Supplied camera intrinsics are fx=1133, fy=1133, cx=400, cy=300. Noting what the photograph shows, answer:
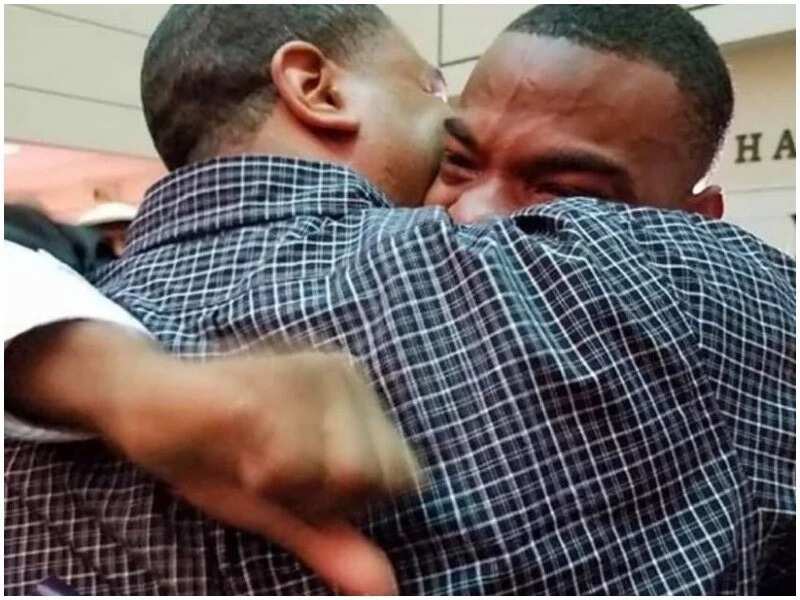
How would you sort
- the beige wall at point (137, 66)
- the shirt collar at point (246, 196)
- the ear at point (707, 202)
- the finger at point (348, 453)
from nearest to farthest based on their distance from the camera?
1. the finger at point (348, 453)
2. the shirt collar at point (246, 196)
3. the ear at point (707, 202)
4. the beige wall at point (137, 66)

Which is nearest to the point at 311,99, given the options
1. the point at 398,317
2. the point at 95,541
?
the point at 398,317

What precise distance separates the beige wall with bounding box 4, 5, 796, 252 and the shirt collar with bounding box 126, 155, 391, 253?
2374mm

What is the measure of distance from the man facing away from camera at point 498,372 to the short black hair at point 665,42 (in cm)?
19

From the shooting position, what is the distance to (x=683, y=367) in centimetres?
63

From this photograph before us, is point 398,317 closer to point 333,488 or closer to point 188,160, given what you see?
point 333,488

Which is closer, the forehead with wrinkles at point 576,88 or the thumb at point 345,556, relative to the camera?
the thumb at point 345,556

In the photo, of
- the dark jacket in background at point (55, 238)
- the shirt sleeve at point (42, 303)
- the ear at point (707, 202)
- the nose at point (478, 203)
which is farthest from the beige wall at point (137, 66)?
the shirt sleeve at point (42, 303)

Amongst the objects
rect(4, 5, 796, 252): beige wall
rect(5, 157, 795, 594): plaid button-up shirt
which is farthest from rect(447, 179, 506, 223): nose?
rect(4, 5, 796, 252): beige wall

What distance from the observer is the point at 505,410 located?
0.60m

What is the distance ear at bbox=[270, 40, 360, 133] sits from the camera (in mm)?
786

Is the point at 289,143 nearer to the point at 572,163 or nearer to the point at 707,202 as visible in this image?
the point at 572,163

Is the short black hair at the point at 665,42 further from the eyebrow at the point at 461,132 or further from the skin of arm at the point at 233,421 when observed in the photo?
the skin of arm at the point at 233,421

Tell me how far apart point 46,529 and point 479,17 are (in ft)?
9.83

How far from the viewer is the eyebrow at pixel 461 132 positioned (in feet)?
2.78
